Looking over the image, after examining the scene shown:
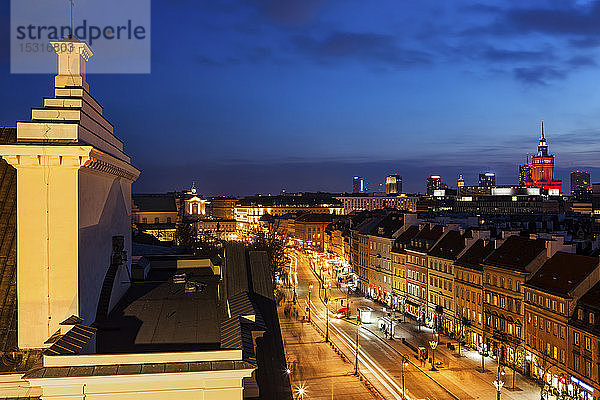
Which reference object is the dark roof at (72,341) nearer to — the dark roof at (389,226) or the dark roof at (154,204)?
the dark roof at (389,226)

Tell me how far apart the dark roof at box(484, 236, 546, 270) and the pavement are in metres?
11.1

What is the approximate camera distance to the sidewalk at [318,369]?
49.3 m

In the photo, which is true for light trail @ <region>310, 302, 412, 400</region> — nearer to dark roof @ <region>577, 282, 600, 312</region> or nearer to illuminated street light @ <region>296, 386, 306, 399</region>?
illuminated street light @ <region>296, 386, 306, 399</region>

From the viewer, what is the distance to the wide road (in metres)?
49.5

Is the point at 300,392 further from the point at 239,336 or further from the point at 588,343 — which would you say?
the point at 239,336

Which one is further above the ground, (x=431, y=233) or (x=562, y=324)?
(x=431, y=233)

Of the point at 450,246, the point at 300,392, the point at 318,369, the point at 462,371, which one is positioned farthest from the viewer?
the point at 450,246

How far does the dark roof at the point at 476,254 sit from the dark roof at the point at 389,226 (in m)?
24.9

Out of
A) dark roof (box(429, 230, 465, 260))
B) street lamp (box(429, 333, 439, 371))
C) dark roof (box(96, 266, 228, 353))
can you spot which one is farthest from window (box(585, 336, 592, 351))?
dark roof (box(96, 266, 228, 353))

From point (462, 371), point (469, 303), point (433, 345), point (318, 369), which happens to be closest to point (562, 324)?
point (462, 371)

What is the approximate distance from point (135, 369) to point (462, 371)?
1927 inches

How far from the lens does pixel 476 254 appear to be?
227 ft

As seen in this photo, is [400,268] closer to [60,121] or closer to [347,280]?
[347,280]

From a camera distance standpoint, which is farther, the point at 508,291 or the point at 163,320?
the point at 508,291
